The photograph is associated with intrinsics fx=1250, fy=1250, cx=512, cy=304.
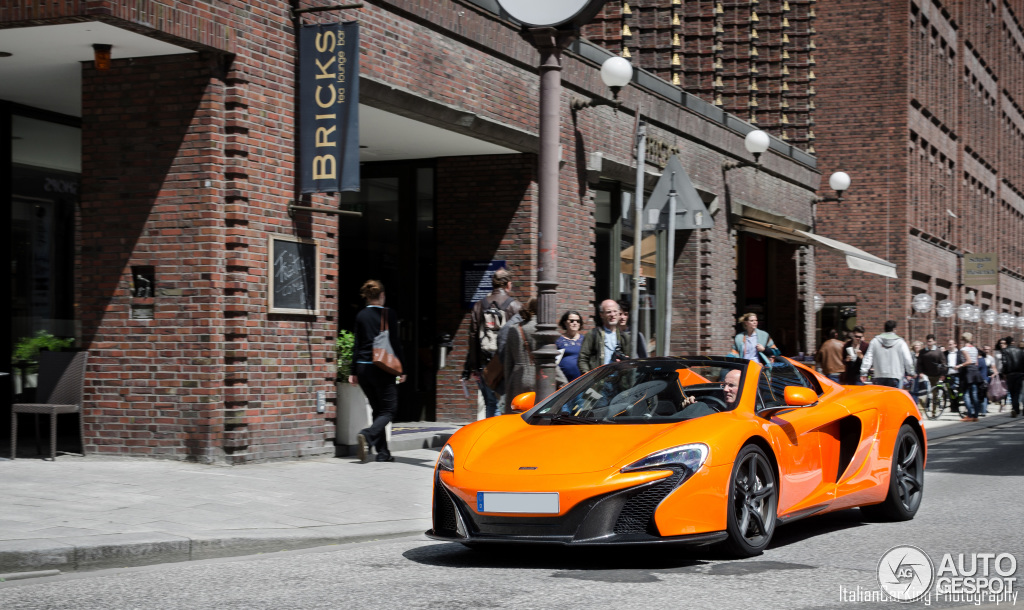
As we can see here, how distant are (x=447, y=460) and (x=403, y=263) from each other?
9.55 meters

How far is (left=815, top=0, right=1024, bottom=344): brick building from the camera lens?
120ft

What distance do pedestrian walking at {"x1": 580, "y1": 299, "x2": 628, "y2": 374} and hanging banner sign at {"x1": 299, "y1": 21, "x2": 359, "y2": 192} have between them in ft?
8.73

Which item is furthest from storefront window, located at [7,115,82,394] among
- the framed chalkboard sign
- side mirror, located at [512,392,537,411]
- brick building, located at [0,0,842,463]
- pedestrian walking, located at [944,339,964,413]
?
pedestrian walking, located at [944,339,964,413]

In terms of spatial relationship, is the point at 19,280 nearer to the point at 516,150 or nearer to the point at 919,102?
the point at 516,150

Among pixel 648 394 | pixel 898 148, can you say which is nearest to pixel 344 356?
pixel 648 394

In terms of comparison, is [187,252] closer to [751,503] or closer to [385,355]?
[385,355]

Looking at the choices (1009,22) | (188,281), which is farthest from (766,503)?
(1009,22)

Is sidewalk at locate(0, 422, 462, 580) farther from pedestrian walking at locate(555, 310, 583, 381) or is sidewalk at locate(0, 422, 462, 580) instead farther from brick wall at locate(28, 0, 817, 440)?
pedestrian walking at locate(555, 310, 583, 381)

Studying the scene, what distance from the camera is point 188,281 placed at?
11.0 meters

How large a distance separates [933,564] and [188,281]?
6.88 meters

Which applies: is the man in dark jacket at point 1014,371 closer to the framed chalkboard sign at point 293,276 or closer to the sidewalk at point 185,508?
the sidewalk at point 185,508

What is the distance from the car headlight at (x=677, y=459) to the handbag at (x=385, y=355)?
210 inches

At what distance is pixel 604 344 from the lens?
11.7 m

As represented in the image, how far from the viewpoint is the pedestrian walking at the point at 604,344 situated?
11680 mm
